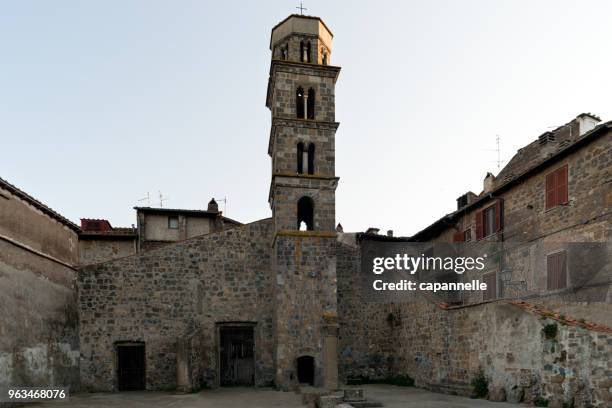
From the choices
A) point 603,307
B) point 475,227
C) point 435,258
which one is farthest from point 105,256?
point 603,307

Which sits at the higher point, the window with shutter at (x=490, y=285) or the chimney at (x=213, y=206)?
the chimney at (x=213, y=206)

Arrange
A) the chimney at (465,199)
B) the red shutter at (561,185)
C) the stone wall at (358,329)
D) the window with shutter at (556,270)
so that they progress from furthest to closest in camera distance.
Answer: the chimney at (465,199) → the stone wall at (358,329) → the red shutter at (561,185) → the window with shutter at (556,270)

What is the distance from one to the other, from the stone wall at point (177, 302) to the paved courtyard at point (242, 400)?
50.9 inches

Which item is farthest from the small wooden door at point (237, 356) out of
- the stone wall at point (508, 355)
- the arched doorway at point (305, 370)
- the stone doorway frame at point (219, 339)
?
the stone wall at point (508, 355)

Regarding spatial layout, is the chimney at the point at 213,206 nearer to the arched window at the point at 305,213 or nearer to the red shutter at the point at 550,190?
the arched window at the point at 305,213

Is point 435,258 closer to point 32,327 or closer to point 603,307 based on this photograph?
point 603,307

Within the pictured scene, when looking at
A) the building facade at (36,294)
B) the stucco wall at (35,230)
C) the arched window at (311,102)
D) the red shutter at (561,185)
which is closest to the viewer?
the building facade at (36,294)

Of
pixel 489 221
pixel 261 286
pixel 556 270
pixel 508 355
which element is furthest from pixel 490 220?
pixel 261 286

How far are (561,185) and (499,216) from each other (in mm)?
3776

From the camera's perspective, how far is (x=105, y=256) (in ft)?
105

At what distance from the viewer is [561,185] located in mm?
16891

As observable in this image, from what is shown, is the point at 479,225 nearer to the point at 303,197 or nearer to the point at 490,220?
the point at 490,220

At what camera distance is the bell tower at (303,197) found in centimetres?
2058

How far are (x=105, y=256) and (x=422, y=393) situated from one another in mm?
21323
